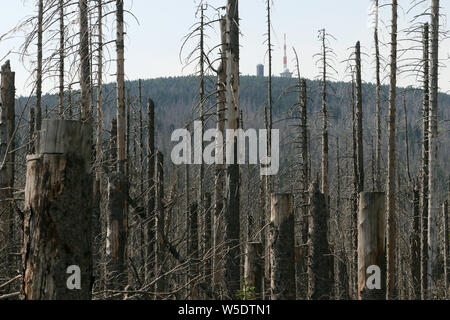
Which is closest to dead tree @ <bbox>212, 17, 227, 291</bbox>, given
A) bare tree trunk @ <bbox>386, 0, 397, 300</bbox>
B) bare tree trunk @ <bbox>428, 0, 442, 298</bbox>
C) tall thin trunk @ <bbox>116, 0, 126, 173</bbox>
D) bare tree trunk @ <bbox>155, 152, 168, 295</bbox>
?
bare tree trunk @ <bbox>155, 152, 168, 295</bbox>

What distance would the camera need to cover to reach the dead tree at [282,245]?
24.3 feet

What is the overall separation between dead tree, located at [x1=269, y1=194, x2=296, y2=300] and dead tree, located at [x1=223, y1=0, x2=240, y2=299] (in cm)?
153

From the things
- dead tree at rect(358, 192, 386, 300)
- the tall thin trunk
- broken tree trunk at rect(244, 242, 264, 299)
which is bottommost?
broken tree trunk at rect(244, 242, 264, 299)

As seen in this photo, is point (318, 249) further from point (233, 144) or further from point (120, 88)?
point (120, 88)

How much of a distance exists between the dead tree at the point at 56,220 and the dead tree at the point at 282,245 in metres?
3.87

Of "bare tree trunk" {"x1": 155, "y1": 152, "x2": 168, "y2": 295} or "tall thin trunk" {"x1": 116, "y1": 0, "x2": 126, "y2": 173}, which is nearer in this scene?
"tall thin trunk" {"x1": 116, "y1": 0, "x2": 126, "y2": 173}

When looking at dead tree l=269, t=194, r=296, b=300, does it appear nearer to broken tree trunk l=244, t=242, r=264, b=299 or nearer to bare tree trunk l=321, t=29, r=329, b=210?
broken tree trunk l=244, t=242, r=264, b=299

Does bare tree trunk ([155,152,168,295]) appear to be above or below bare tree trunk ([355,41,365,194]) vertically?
below

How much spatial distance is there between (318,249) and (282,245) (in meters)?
1.37

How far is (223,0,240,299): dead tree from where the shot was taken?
9.05 metres

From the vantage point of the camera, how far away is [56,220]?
383cm

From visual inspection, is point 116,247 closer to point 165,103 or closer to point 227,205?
point 227,205
